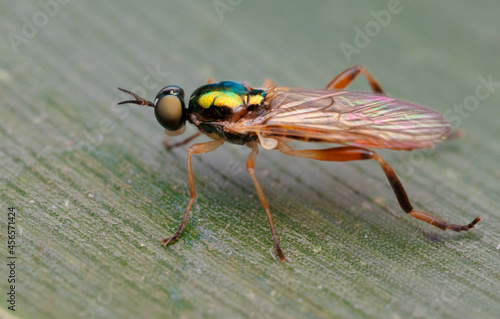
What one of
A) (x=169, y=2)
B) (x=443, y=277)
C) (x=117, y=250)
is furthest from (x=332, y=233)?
(x=169, y=2)

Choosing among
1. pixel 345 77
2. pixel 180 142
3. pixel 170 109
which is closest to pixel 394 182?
pixel 345 77

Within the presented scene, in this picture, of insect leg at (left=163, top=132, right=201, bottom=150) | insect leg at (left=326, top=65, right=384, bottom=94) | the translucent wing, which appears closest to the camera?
the translucent wing

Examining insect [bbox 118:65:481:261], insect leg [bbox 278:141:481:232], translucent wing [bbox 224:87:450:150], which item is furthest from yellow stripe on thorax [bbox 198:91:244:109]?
insect leg [bbox 278:141:481:232]

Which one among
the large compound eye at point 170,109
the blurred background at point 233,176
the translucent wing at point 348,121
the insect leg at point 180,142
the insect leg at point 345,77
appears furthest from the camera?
the insect leg at point 180,142

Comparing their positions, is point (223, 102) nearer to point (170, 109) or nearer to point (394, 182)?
point (170, 109)

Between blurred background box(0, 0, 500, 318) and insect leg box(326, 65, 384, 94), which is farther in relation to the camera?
insect leg box(326, 65, 384, 94)

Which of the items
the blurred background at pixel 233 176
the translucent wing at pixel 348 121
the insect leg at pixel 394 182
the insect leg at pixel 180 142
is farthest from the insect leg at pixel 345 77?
the insect leg at pixel 180 142

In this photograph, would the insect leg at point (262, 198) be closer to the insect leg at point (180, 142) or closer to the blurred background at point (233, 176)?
the blurred background at point (233, 176)

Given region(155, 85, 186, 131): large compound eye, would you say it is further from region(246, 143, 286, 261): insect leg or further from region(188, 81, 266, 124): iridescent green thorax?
region(246, 143, 286, 261): insect leg
